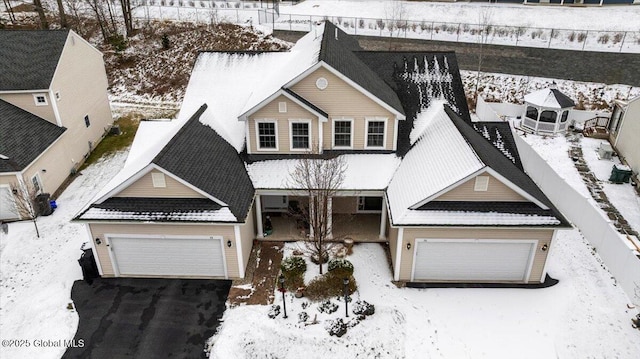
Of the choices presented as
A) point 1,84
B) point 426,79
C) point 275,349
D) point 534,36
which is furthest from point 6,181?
point 534,36

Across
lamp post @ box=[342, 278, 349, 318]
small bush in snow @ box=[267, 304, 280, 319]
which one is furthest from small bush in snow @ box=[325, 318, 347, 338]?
small bush in snow @ box=[267, 304, 280, 319]

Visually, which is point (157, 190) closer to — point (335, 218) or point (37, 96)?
point (335, 218)

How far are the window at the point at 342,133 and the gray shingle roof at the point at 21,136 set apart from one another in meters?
15.8

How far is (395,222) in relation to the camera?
17.9 meters

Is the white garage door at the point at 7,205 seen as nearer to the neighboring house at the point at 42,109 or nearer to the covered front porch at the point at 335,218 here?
the neighboring house at the point at 42,109

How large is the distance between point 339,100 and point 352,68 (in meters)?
2.07

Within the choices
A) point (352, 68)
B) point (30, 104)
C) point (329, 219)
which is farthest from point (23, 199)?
point (352, 68)

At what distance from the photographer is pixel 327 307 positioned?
696 inches

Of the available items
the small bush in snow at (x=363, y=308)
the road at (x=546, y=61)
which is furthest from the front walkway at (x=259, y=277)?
the road at (x=546, y=61)

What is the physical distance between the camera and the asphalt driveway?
53.3 ft

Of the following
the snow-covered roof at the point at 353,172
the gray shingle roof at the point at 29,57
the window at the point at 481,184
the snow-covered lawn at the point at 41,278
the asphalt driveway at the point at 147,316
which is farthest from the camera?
the gray shingle roof at the point at 29,57

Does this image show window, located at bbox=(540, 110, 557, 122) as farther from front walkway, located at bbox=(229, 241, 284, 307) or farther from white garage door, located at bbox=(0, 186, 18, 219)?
white garage door, located at bbox=(0, 186, 18, 219)

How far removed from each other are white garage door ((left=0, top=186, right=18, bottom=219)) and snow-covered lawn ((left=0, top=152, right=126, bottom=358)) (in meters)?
0.57

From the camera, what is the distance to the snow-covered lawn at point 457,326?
16000 millimetres
